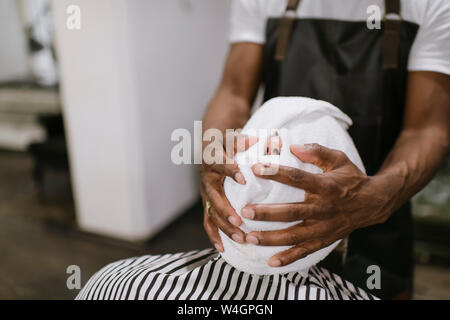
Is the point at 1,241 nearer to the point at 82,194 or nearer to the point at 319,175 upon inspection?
the point at 82,194

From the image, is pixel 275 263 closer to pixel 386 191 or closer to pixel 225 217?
pixel 225 217

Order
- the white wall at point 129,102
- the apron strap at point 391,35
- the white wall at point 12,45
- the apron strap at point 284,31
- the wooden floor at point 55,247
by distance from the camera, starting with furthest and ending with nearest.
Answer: the white wall at point 12,45 → the white wall at point 129,102 → the wooden floor at point 55,247 → the apron strap at point 284,31 → the apron strap at point 391,35

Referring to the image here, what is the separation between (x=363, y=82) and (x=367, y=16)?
0.16 m

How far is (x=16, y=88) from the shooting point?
179 inches

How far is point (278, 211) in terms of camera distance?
67 centimetres

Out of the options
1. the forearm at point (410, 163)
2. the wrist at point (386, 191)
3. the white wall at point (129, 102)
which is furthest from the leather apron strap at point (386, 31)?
the white wall at point (129, 102)

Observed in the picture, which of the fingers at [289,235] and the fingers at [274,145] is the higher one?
the fingers at [274,145]

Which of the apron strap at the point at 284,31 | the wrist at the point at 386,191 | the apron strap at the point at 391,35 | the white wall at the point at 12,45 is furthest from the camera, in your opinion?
the white wall at the point at 12,45

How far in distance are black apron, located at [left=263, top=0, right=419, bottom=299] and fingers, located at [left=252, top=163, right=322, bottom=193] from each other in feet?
1.19

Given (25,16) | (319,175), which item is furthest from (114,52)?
(25,16)

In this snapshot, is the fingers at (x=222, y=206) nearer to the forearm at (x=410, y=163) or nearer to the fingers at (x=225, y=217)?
the fingers at (x=225, y=217)

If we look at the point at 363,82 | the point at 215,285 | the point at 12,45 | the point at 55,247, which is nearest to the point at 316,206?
the point at 215,285

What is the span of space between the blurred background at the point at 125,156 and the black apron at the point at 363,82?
0.92 metres

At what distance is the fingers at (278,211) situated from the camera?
0.67m
